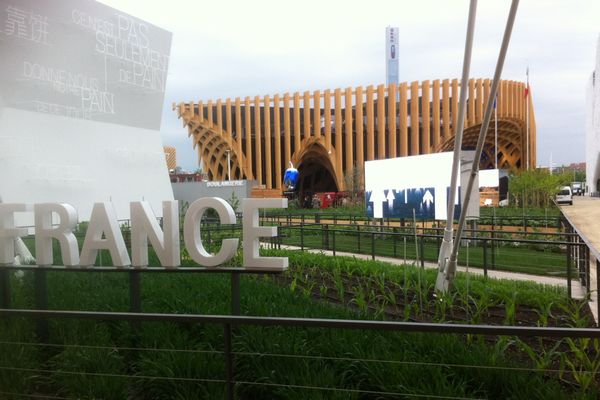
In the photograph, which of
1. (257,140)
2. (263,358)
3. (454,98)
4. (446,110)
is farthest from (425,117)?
(263,358)

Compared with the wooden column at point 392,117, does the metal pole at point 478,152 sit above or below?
below

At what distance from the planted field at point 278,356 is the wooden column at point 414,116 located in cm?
4462

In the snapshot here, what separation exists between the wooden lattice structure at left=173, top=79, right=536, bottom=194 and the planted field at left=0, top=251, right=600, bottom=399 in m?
44.4

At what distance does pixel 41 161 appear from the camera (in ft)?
70.4

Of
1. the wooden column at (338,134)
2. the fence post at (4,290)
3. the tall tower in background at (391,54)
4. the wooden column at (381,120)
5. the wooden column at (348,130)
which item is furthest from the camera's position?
the tall tower in background at (391,54)

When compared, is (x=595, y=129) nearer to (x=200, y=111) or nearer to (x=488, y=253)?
(x=200, y=111)

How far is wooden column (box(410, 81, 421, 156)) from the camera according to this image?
48594 millimetres

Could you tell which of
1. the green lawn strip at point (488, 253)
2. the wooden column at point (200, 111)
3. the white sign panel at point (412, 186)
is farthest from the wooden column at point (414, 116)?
the white sign panel at point (412, 186)

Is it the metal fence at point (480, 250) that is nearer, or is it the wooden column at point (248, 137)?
the metal fence at point (480, 250)

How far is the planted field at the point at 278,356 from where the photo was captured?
339 cm

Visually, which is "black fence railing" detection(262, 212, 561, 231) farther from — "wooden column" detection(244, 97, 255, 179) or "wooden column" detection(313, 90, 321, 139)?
"wooden column" detection(244, 97, 255, 179)

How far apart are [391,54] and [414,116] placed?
174 feet

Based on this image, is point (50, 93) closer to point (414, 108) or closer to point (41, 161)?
point (41, 161)

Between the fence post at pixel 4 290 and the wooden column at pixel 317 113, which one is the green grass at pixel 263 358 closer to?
the fence post at pixel 4 290
